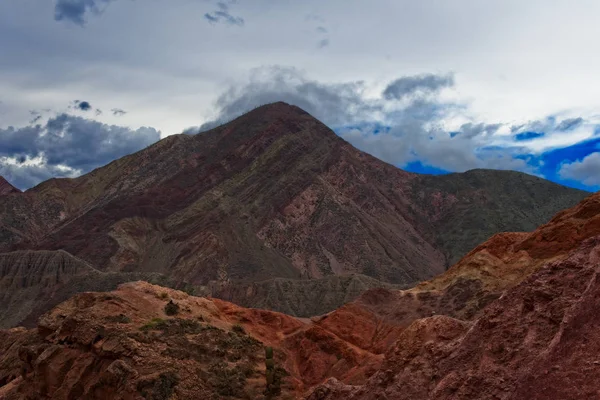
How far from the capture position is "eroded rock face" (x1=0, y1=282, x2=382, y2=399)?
21.1 metres

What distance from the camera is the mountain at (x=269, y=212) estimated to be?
101 m

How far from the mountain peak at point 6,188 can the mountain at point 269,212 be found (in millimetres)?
8195

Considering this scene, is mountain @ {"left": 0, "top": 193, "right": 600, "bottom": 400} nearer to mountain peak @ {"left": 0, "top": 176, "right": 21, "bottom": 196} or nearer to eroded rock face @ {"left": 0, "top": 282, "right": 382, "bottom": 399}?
eroded rock face @ {"left": 0, "top": 282, "right": 382, "bottom": 399}

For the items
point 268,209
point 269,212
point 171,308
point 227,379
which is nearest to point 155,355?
point 227,379

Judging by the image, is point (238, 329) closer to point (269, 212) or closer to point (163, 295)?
point (163, 295)

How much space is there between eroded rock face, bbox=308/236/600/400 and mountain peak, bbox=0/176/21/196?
14919cm

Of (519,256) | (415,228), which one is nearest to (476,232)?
(415,228)

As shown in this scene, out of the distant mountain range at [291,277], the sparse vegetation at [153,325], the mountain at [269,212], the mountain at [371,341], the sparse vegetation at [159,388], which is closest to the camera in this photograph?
the mountain at [371,341]

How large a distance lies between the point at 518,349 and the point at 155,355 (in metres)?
16.1

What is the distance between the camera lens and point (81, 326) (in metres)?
23.8

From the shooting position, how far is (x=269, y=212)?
114188 millimetres

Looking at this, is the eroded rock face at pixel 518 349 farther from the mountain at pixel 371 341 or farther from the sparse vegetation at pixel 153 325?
the sparse vegetation at pixel 153 325

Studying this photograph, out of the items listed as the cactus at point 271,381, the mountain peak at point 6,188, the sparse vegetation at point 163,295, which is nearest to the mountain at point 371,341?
the sparse vegetation at point 163,295

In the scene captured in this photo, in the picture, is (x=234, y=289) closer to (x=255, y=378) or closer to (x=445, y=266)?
(x=445, y=266)
